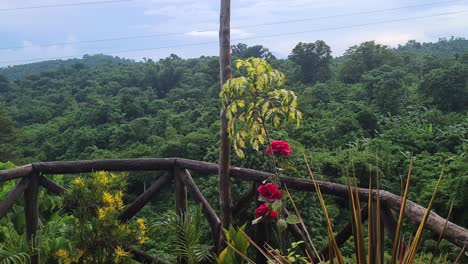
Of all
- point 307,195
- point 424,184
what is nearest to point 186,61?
point 424,184

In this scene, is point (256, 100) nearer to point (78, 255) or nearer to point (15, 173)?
point (78, 255)

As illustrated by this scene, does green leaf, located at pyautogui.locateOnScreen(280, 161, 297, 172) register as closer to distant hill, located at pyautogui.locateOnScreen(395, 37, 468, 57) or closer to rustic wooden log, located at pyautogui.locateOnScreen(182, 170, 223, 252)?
rustic wooden log, located at pyautogui.locateOnScreen(182, 170, 223, 252)

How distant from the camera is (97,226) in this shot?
2.14m

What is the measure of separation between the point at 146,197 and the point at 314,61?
2291cm

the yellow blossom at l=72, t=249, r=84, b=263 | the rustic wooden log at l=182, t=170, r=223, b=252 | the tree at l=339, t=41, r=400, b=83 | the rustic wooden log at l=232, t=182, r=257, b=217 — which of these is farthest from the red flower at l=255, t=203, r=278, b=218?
the tree at l=339, t=41, r=400, b=83

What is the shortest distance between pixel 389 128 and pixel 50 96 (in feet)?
72.8

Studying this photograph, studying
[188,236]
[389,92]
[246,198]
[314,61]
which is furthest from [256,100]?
[314,61]

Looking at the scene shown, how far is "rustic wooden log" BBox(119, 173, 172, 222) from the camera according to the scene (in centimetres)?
242

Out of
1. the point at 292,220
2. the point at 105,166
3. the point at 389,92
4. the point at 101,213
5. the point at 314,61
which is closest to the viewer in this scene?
the point at 292,220

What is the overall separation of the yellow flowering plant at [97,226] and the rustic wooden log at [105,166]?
0.20 m

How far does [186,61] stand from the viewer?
34.1 metres

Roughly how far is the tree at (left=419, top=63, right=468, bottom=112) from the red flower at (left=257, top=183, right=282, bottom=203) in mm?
15360

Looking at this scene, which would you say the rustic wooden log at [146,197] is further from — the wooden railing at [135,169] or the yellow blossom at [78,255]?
the yellow blossom at [78,255]

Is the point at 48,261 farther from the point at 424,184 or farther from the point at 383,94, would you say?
the point at 383,94
